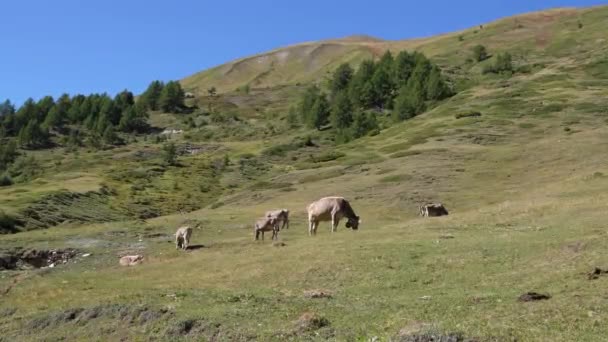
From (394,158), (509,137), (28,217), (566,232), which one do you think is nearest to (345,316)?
(566,232)

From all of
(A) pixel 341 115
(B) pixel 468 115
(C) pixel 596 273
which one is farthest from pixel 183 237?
(A) pixel 341 115

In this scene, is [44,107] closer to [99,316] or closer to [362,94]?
[362,94]

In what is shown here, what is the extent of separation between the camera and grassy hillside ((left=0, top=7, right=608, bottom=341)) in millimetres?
16281

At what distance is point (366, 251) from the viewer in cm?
2698

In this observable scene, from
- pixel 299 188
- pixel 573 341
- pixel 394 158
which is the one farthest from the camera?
pixel 394 158

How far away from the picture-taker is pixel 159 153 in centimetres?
13088

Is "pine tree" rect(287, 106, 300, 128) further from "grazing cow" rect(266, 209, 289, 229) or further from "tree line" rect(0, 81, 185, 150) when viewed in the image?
"grazing cow" rect(266, 209, 289, 229)

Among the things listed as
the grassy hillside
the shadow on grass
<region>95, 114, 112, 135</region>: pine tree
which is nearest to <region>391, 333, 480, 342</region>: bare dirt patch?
the grassy hillside

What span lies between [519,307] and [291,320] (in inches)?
222

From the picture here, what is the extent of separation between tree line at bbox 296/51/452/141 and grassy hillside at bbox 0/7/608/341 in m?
41.3

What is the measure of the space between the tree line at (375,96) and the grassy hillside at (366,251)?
41322 mm

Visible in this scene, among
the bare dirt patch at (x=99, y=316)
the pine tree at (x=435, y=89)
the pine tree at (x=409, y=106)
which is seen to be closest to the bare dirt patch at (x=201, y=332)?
the bare dirt patch at (x=99, y=316)

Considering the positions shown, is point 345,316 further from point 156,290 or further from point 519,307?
point 156,290

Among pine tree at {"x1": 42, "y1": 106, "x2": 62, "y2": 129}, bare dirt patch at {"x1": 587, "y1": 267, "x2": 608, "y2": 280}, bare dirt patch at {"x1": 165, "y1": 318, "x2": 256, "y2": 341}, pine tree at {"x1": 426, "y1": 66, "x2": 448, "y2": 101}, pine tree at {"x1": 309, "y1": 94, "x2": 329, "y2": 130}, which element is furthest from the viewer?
pine tree at {"x1": 42, "y1": 106, "x2": 62, "y2": 129}
